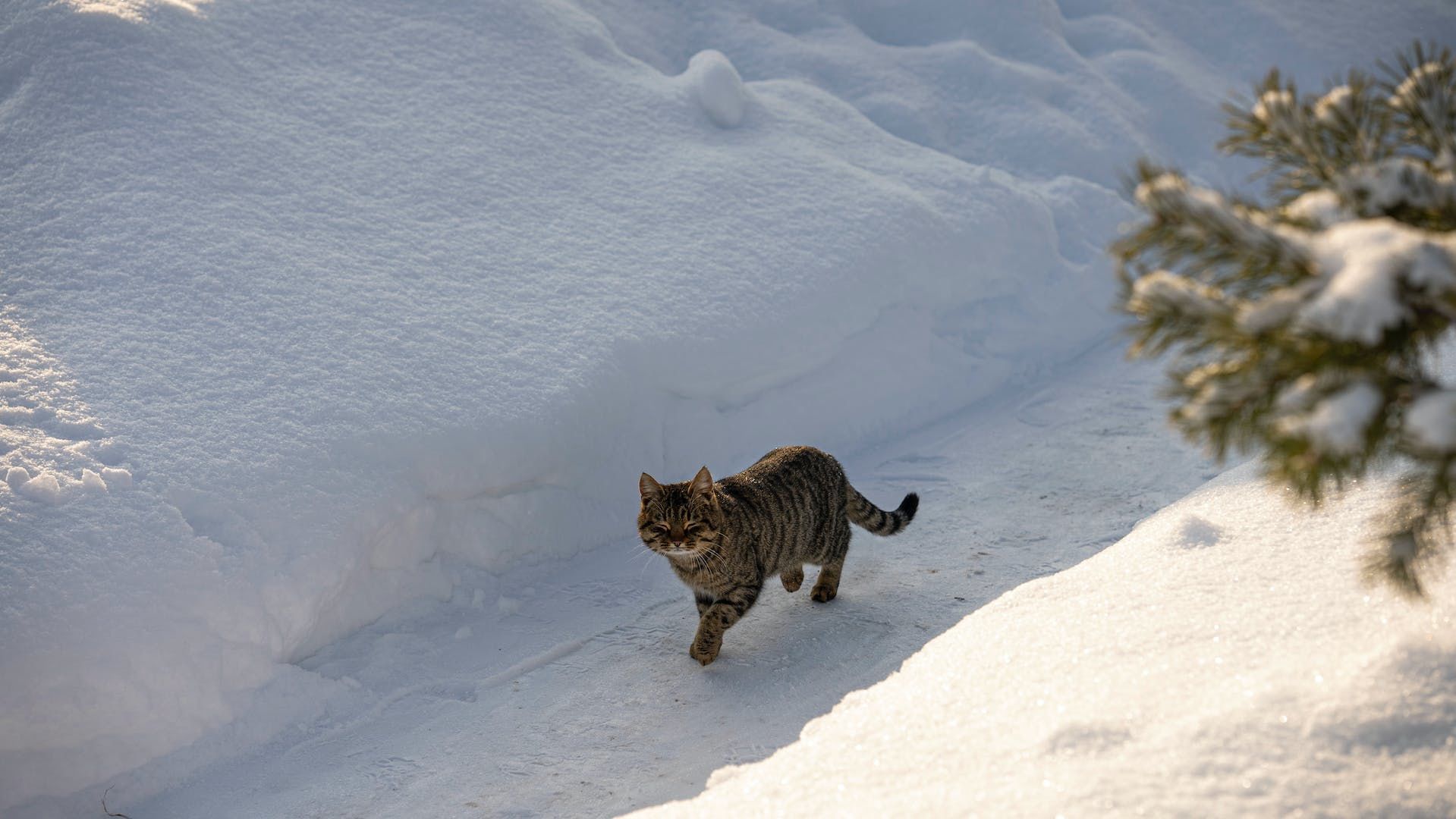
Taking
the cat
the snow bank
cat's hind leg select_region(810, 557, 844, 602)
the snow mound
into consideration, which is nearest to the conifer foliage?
the snow bank

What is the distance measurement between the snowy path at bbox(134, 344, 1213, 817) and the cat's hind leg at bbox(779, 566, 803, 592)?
0.06 m

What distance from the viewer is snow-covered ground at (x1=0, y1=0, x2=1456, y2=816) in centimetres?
350

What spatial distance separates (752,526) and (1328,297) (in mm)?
2665

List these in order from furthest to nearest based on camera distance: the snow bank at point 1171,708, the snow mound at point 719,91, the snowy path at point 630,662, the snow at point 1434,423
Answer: the snow mound at point 719,91, the snowy path at point 630,662, the snow bank at point 1171,708, the snow at point 1434,423

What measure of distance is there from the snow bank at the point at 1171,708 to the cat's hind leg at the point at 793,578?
1.37m

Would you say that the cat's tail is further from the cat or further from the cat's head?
the cat's head

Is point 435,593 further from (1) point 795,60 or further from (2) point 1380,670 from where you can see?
(1) point 795,60

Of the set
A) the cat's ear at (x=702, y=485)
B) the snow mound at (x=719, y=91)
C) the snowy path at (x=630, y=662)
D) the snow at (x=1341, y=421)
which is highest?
the snow mound at (x=719, y=91)

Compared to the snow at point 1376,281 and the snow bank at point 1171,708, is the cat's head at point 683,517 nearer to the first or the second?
the snow bank at point 1171,708

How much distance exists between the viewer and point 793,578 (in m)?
4.29

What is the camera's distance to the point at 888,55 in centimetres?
802

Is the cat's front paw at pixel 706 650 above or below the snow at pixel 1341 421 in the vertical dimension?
below

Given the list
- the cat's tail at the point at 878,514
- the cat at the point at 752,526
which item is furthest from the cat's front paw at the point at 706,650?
the cat's tail at the point at 878,514

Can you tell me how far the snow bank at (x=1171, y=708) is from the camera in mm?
1855
